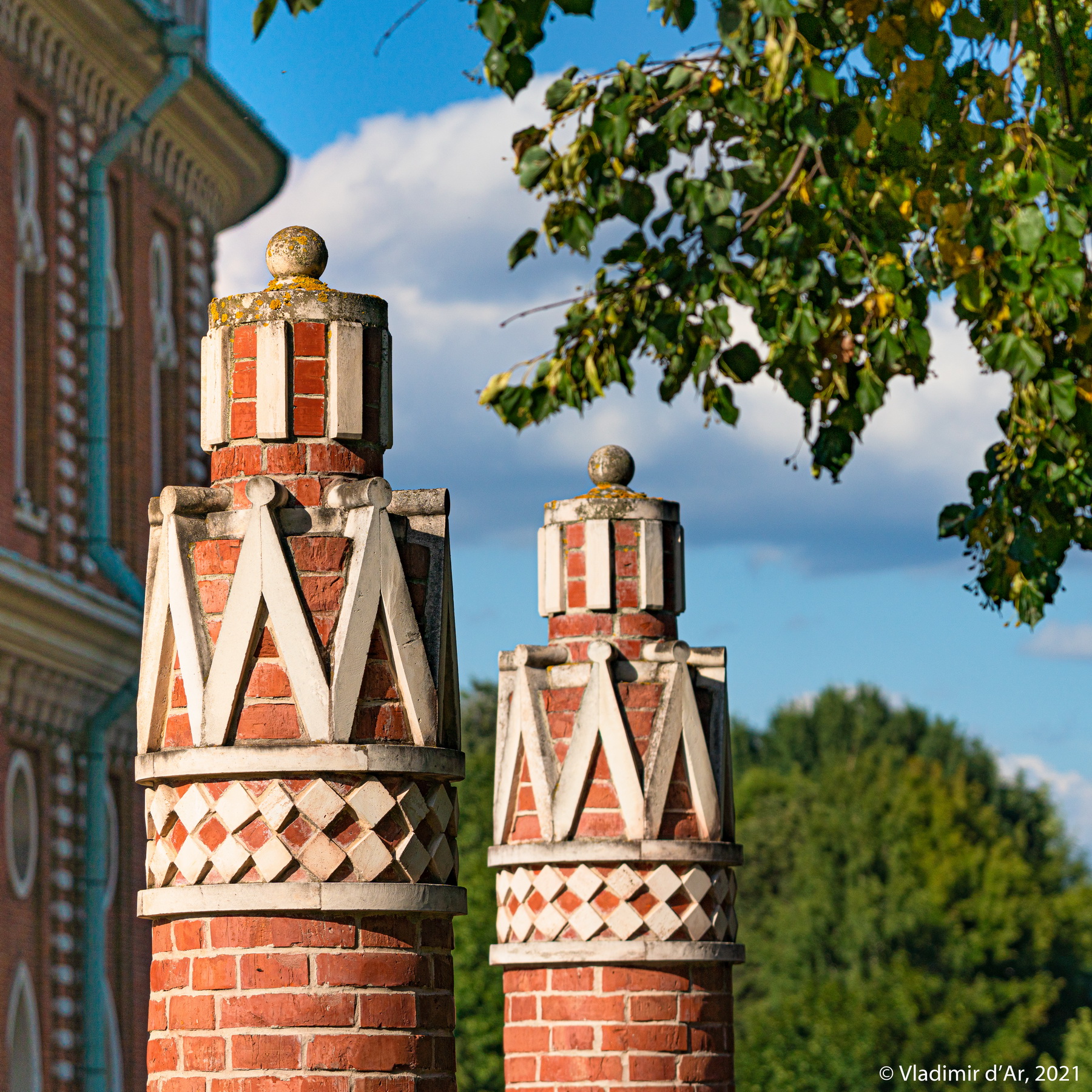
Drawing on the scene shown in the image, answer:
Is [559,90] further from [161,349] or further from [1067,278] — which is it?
[161,349]

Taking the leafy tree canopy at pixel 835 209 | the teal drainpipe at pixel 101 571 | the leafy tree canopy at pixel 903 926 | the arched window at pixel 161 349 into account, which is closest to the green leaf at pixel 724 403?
the leafy tree canopy at pixel 835 209

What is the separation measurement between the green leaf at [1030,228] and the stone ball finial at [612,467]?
2450mm

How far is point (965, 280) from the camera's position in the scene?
267 inches

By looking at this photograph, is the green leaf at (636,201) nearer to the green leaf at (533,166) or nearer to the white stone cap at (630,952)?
the green leaf at (533,166)

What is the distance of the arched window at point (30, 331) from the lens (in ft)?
56.3

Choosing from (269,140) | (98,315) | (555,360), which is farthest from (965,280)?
(269,140)

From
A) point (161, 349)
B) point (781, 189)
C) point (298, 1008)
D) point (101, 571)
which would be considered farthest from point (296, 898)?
point (161, 349)

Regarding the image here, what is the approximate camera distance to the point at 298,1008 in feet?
15.0

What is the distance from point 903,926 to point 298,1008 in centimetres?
4421

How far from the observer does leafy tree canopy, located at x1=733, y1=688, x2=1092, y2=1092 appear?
43875mm

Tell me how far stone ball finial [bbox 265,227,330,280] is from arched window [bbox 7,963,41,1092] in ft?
40.9

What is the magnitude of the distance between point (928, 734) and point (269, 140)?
1557 inches

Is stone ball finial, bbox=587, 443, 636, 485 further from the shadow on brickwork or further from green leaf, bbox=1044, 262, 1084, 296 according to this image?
the shadow on brickwork

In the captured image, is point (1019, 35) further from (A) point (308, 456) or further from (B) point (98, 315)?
(B) point (98, 315)
